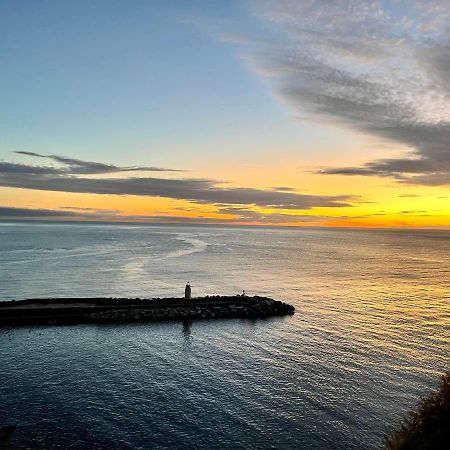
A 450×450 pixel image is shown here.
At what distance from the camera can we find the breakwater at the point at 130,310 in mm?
49625

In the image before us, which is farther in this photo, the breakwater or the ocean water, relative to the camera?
the breakwater

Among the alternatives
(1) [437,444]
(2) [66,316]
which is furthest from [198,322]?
(1) [437,444]

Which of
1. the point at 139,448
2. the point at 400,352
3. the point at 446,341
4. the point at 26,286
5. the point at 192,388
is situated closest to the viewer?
the point at 139,448

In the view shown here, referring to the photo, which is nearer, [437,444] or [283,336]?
[437,444]

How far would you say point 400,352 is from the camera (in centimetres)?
4119

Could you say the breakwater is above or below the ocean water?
below

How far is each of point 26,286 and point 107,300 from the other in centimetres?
2435

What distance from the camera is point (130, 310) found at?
54.0 metres

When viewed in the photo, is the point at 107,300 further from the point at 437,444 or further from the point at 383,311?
the point at 437,444

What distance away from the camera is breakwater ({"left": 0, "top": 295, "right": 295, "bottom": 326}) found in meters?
49.6

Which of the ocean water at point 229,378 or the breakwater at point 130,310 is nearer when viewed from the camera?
the ocean water at point 229,378

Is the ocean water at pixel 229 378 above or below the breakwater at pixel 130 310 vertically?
above

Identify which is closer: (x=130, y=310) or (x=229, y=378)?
(x=229, y=378)

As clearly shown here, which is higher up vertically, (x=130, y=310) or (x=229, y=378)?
(x=229, y=378)
